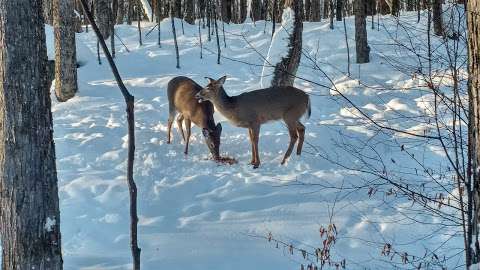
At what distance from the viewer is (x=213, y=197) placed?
342 inches

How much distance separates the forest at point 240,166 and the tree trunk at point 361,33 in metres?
2.75

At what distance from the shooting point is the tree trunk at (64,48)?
13148mm

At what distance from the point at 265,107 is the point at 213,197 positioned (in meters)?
2.40

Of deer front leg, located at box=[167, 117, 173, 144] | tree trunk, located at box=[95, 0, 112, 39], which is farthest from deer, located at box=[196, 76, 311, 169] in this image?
tree trunk, located at box=[95, 0, 112, 39]

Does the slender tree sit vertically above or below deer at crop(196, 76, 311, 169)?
above

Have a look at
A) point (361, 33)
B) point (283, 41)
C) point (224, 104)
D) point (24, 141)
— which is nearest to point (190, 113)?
point (224, 104)

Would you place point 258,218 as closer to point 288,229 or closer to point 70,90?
point 288,229

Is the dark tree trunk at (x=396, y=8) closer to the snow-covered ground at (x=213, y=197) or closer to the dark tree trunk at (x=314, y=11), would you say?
the snow-covered ground at (x=213, y=197)

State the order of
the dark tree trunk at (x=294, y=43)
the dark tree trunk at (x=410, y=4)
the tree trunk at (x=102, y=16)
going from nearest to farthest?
the dark tree trunk at (x=294, y=43) → the tree trunk at (x=102, y=16) → the dark tree trunk at (x=410, y=4)

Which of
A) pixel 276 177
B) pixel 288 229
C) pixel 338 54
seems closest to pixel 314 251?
A: pixel 288 229

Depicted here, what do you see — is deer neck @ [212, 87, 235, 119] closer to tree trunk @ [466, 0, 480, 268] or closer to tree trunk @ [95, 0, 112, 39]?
tree trunk @ [466, 0, 480, 268]

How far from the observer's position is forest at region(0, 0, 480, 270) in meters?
4.69

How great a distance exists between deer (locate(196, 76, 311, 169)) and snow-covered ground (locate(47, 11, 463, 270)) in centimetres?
48

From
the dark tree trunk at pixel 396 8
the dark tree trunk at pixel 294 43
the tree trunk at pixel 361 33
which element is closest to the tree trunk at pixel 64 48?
the dark tree trunk at pixel 294 43
